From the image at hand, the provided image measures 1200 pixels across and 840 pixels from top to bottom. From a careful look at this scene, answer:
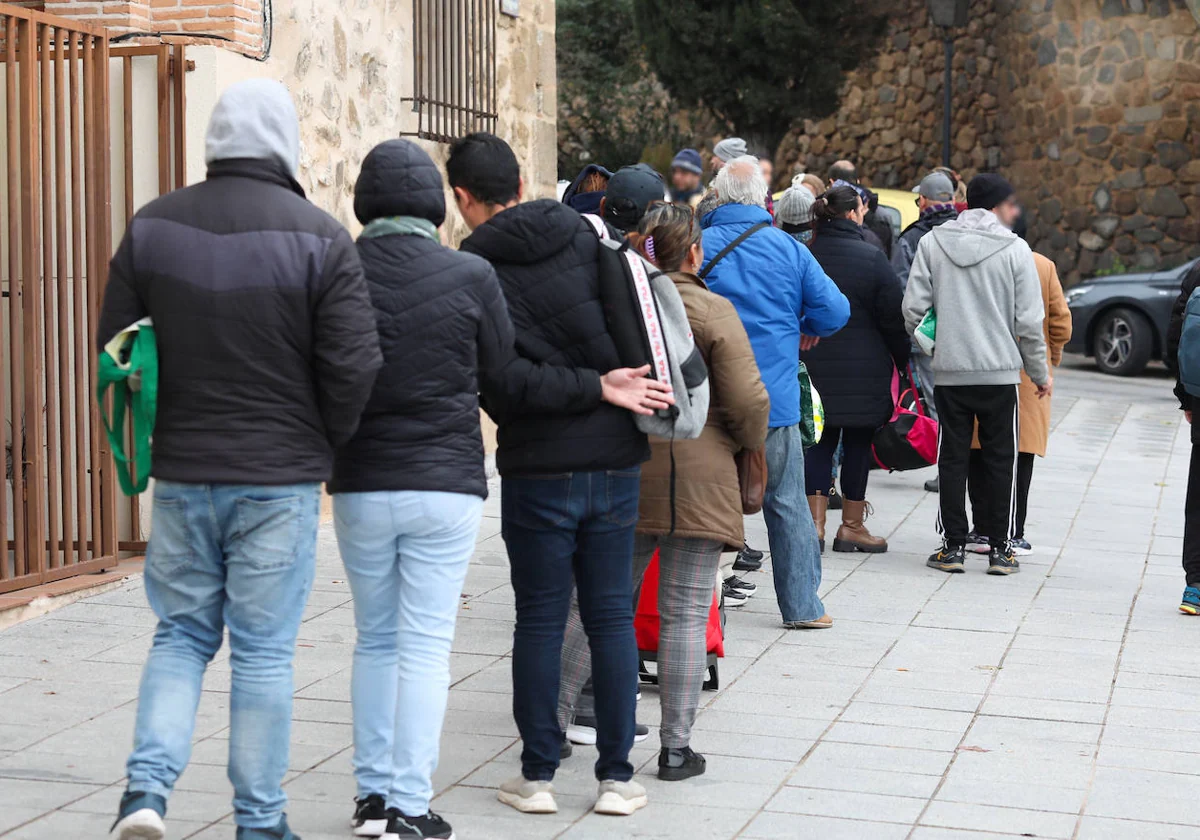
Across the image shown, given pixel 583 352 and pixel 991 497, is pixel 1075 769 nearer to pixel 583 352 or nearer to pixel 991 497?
pixel 583 352

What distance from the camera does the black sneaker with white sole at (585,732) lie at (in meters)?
5.04

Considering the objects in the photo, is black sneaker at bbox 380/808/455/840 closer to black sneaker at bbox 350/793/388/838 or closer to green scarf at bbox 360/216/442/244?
black sneaker at bbox 350/793/388/838

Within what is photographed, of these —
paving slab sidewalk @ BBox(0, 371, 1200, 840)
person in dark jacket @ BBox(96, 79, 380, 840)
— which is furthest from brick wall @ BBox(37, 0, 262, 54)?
person in dark jacket @ BBox(96, 79, 380, 840)

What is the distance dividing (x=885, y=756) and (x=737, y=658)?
126cm

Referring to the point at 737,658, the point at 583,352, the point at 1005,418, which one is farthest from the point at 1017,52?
the point at 583,352

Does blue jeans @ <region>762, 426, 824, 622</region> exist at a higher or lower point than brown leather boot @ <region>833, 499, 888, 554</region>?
higher

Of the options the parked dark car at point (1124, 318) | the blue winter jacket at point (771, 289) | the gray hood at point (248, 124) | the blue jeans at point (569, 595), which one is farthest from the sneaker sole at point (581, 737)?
the parked dark car at point (1124, 318)

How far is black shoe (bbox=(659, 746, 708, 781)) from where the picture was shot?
4.72 m

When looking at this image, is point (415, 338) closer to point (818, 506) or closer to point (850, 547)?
point (818, 506)

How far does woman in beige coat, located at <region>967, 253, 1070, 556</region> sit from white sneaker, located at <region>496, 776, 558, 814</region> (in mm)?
4140

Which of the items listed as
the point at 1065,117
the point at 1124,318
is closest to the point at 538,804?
the point at 1124,318

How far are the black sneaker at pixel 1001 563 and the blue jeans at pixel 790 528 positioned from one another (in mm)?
1571

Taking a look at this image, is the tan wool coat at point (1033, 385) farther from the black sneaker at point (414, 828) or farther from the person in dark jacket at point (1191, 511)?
the black sneaker at point (414, 828)

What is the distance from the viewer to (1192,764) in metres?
4.96
